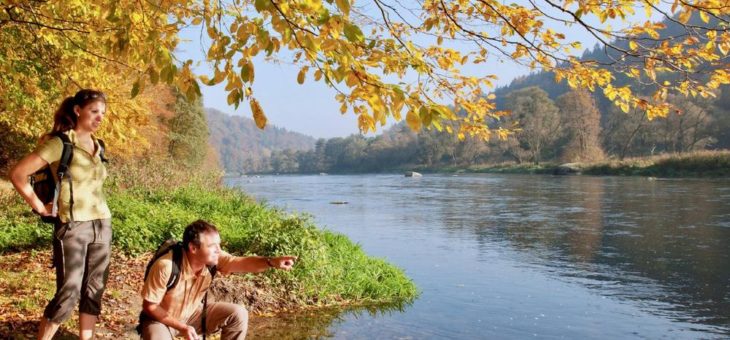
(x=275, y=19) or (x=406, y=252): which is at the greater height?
(x=275, y=19)

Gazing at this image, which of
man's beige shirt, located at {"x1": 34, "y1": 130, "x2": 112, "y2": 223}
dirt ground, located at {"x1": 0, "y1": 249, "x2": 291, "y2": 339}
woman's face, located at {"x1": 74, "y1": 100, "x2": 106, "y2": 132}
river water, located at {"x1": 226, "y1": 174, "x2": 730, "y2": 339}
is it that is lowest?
river water, located at {"x1": 226, "y1": 174, "x2": 730, "y2": 339}

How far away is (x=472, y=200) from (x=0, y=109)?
68.9 feet

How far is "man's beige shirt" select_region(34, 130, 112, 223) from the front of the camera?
3889mm

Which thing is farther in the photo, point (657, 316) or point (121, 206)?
point (121, 206)

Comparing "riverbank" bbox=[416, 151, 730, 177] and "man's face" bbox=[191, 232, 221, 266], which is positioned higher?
"riverbank" bbox=[416, 151, 730, 177]

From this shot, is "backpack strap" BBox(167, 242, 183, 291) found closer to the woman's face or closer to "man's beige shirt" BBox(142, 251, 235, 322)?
"man's beige shirt" BBox(142, 251, 235, 322)

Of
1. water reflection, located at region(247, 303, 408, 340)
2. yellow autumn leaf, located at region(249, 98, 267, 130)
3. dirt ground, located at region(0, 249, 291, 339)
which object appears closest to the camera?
yellow autumn leaf, located at region(249, 98, 267, 130)

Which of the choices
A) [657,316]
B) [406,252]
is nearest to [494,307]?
[657,316]

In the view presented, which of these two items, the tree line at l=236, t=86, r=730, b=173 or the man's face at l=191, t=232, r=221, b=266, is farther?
the tree line at l=236, t=86, r=730, b=173

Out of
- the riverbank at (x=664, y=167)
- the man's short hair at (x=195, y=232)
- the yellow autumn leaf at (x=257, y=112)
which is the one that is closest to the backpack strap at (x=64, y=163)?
the man's short hair at (x=195, y=232)

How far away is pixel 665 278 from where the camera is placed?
36.9 feet

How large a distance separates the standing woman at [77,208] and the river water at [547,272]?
2.96m

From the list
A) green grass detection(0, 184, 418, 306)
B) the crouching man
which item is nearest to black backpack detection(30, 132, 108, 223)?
the crouching man

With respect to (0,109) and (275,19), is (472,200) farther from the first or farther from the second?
(275,19)
